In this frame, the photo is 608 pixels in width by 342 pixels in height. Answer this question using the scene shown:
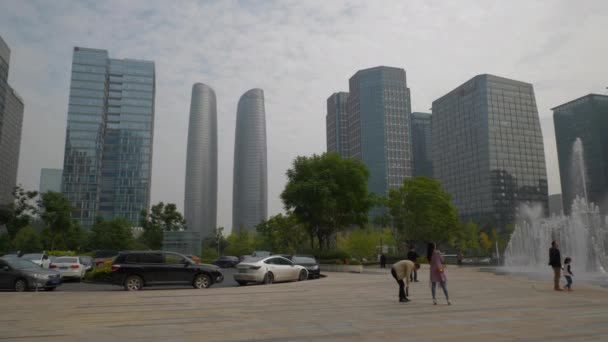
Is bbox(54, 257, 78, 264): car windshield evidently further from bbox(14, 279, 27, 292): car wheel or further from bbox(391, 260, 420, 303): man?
bbox(391, 260, 420, 303): man

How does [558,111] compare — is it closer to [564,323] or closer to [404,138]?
[404,138]

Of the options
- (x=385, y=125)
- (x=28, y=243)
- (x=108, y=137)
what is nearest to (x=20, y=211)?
(x=28, y=243)

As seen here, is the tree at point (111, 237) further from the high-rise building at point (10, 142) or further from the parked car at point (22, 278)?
the high-rise building at point (10, 142)

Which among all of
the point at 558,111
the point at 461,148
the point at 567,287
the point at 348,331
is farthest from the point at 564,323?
the point at 558,111

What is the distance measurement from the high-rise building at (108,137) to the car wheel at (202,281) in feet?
454

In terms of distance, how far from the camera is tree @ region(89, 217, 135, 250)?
7012cm

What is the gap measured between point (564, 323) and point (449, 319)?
2408mm

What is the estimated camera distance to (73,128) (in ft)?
492

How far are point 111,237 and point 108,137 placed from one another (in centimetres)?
9740

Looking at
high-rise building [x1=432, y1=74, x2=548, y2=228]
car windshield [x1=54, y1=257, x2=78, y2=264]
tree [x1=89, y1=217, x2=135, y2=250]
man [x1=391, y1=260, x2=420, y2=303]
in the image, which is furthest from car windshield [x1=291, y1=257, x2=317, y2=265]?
high-rise building [x1=432, y1=74, x2=548, y2=228]

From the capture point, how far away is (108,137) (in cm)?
15650

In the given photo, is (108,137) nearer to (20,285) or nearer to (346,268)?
(346,268)

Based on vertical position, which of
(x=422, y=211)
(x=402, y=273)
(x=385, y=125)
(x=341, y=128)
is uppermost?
(x=341, y=128)

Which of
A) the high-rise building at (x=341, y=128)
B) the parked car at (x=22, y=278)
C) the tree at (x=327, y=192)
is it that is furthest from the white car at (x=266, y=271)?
the high-rise building at (x=341, y=128)
